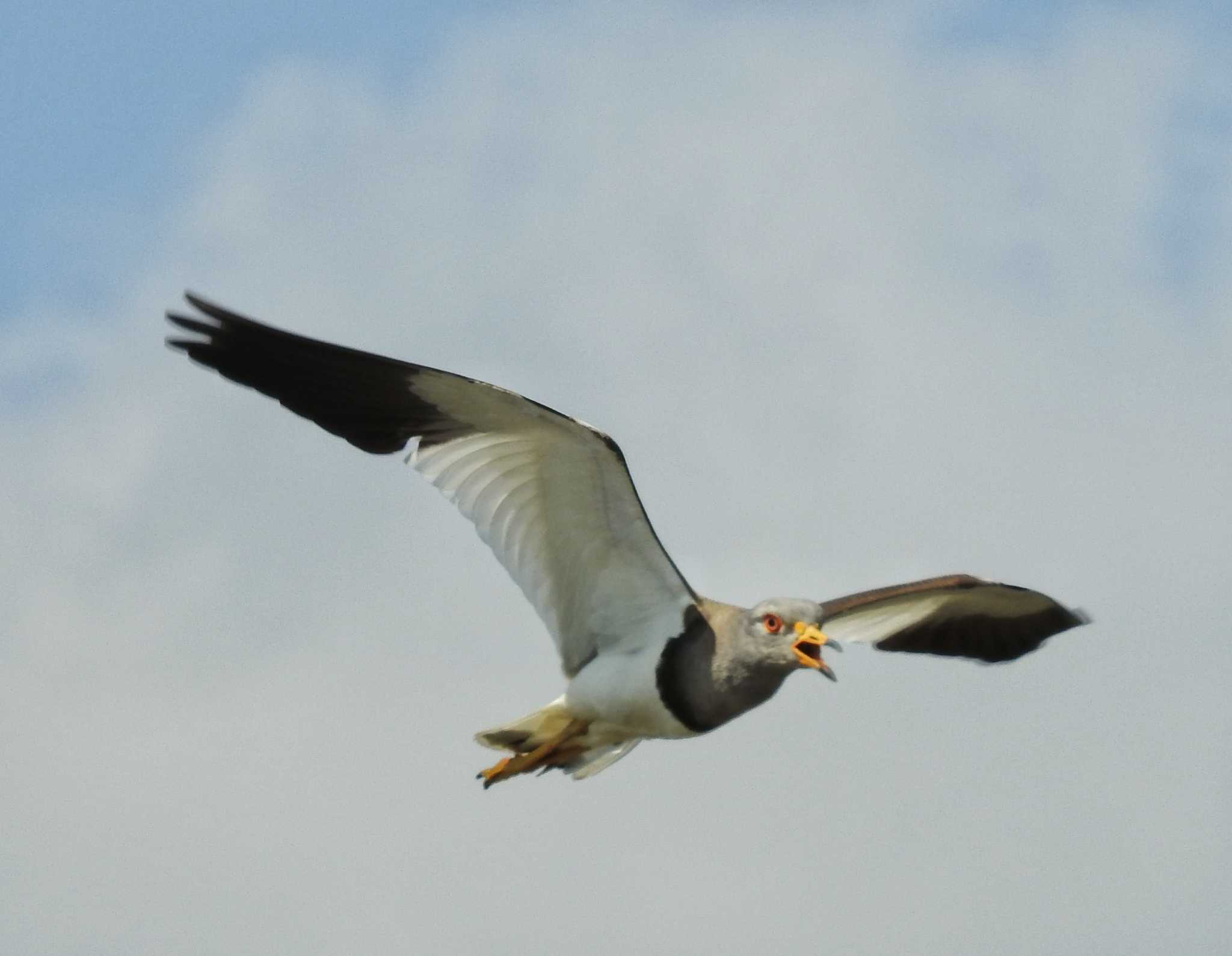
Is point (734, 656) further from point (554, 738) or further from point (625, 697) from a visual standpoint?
point (554, 738)

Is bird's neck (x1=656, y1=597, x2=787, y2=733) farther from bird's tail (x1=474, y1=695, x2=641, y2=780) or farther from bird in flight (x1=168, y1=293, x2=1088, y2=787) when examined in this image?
bird's tail (x1=474, y1=695, x2=641, y2=780)

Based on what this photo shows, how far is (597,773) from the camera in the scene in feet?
48.5

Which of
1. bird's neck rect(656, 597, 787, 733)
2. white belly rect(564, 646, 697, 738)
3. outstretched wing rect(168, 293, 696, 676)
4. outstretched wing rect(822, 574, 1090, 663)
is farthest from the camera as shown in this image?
outstretched wing rect(822, 574, 1090, 663)

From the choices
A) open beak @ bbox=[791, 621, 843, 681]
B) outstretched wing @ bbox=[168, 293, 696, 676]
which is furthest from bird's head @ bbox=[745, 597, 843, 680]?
outstretched wing @ bbox=[168, 293, 696, 676]

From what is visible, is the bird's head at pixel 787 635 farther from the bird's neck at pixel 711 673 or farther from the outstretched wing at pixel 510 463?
the outstretched wing at pixel 510 463

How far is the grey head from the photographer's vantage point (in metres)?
13.4

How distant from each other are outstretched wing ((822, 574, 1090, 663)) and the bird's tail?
201 cm

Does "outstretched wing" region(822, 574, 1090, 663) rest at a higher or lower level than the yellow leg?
higher

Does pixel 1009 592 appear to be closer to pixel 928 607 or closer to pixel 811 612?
pixel 928 607

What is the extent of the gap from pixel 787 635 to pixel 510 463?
2.13 metres

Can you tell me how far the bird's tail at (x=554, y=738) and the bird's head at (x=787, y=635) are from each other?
156 centimetres

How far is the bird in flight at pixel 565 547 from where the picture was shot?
13.4 metres

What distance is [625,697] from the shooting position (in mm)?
14070

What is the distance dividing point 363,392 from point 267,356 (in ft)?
2.15
